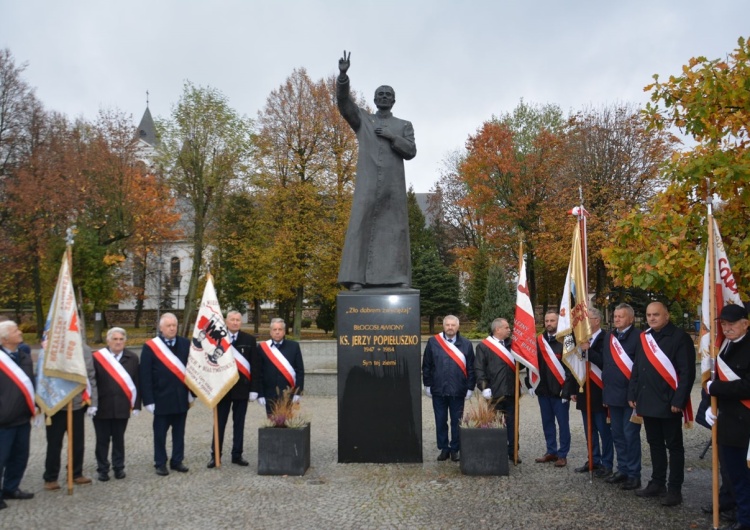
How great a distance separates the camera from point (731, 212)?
21.3 ft

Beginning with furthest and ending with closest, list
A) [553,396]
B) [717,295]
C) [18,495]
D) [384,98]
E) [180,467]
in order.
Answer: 1. [384,98]
2. [553,396]
3. [180,467]
4. [18,495]
5. [717,295]

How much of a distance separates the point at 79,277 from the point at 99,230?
11.8 feet

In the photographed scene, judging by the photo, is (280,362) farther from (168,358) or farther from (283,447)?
(168,358)

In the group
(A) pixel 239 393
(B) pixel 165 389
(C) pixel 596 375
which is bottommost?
(A) pixel 239 393

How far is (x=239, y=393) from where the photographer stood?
7820 millimetres

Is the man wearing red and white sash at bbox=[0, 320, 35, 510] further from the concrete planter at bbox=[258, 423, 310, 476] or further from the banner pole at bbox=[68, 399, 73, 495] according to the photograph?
the concrete planter at bbox=[258, 423, 310, 476]

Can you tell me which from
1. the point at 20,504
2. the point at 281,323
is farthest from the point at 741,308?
the point at 20,504

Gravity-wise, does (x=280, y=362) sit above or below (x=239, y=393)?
above

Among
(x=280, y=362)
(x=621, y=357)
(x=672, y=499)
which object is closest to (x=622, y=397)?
(x=621, y=357)

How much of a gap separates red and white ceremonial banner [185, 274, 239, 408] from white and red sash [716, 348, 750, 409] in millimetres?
5230

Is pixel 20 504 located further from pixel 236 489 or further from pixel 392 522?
pixel 392 522

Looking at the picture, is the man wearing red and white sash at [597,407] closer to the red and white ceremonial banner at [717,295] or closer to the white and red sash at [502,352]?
the white and red sash at [502,352]

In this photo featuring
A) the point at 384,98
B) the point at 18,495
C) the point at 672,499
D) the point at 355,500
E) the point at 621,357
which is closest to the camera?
the point at 672,499

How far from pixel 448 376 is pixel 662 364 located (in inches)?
101
